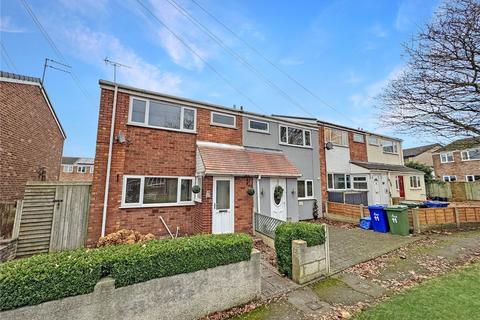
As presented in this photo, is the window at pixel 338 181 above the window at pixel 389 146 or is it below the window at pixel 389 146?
below

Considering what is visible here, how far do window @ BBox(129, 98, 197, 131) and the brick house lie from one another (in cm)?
558

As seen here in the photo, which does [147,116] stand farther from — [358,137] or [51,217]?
[358,137]

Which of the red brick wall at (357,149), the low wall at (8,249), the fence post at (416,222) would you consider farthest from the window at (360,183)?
the low wall at (8,249)

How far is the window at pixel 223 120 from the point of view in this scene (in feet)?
36.3

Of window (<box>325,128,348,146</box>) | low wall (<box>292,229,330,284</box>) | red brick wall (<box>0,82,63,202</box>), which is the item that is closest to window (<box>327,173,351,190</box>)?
window (<box>325,128,348,146</box>)

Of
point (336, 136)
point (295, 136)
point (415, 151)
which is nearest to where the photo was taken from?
point (295, 136)

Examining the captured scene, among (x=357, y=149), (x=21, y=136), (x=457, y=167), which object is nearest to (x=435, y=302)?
(x=357, y=149)

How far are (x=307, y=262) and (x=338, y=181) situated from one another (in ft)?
39.5

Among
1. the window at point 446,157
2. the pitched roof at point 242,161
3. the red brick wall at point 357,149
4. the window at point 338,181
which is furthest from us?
the window at point 446,157

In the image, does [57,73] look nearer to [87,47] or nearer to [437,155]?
[87,47]

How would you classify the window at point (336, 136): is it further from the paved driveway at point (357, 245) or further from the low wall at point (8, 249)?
the low wall at point (8, 249)

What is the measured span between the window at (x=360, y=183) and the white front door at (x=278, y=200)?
8.11 metres

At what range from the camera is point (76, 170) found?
33.6 metres

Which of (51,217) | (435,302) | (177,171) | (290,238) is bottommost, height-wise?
(435,302)
